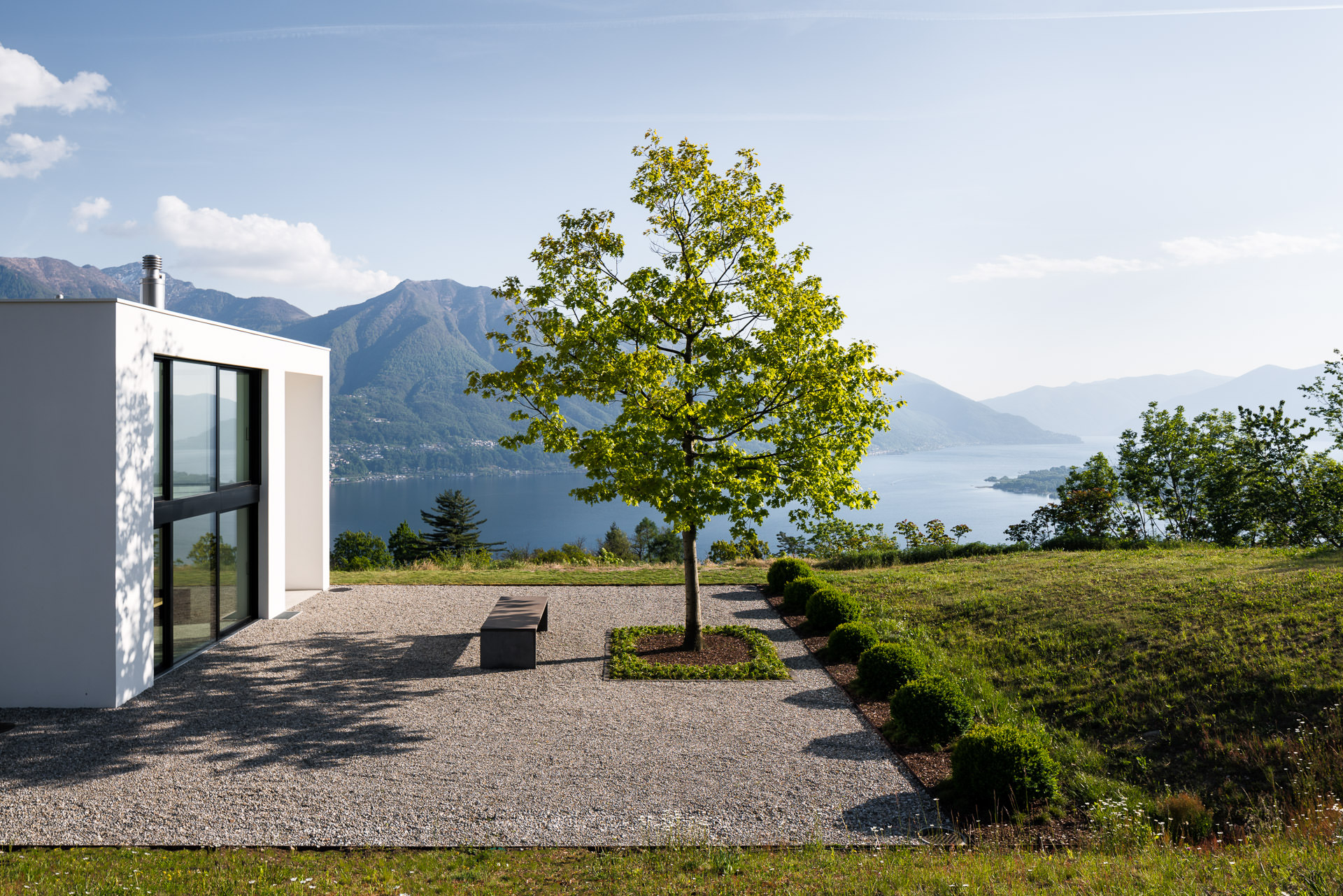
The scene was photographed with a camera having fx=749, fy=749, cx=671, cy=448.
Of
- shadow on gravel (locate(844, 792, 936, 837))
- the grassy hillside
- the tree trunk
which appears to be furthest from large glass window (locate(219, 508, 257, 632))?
Answer: the grassy hillside

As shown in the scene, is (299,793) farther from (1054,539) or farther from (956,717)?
(1054,539)

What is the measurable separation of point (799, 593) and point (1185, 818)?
7.17 m

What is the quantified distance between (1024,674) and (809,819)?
4305 mm

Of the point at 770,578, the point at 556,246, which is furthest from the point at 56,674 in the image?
the point at 770,578

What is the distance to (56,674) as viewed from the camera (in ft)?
26.3

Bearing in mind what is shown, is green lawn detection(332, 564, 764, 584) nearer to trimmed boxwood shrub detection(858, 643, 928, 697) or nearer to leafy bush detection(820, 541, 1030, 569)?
leafy bush detection(820, 541, 1030, 569)

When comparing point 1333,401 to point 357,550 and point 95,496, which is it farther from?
point 357,550

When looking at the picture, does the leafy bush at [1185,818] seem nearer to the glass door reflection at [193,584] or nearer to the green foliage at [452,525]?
the glass door reflection at [193,584]

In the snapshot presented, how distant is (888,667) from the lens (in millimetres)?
8320

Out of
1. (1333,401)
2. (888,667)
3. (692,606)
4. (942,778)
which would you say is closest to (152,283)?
(692,606)

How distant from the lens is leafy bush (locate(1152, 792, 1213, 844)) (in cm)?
539

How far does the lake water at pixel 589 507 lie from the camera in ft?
331

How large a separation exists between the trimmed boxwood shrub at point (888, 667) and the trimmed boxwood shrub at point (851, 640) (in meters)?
0.97

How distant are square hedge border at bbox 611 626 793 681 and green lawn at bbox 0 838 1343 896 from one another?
403 cm
